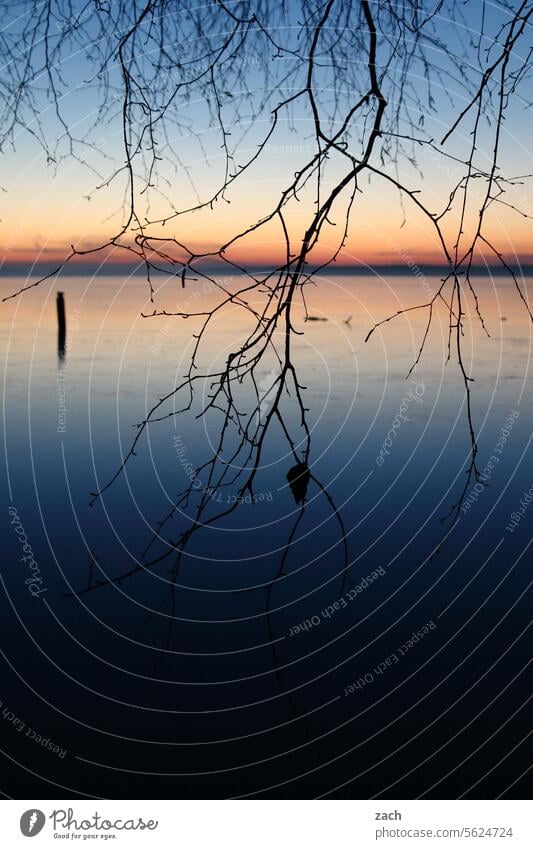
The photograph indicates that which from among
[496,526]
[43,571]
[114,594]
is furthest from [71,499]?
[496,526]

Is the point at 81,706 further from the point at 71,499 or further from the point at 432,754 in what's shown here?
the point at 71,499

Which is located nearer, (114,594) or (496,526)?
(114,594)

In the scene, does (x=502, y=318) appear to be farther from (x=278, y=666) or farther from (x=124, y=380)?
(x=278, y=666)

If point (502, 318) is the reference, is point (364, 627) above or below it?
below

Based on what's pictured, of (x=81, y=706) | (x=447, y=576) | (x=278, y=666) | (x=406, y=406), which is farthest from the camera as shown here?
(x=406, y=406)

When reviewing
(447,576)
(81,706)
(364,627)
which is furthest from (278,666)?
(447,576)

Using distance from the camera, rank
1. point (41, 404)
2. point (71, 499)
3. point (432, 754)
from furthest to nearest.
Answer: point (41, 404), point (71, 499), point (432, 754)
